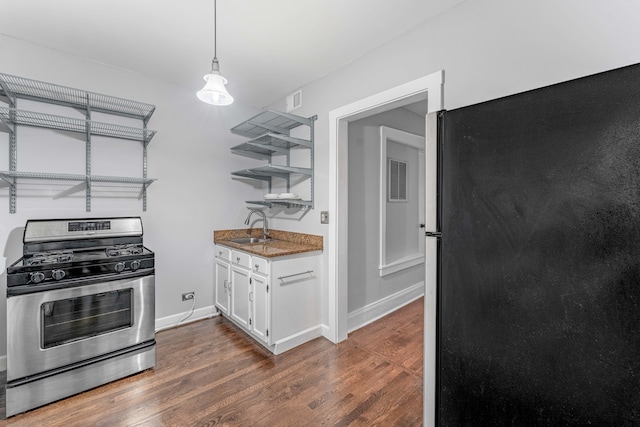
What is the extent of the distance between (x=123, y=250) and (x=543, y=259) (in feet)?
8.71

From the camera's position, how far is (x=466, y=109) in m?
0.96

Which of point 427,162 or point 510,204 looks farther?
point 427,162

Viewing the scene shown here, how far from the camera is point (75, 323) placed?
6.27ft

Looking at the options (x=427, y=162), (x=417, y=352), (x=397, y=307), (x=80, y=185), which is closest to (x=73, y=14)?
(x=80, y=185)

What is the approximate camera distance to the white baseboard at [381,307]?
9.29 feet

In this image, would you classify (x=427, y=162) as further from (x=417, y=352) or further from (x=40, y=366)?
(x=40, y=366)

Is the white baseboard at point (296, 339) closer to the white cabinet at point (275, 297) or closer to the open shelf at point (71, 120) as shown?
the white cabinet at point (275, 297)

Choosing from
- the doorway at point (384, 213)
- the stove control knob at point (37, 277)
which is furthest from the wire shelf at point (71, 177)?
the doorway at point (384, 213)

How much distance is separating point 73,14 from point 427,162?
96.7 inches

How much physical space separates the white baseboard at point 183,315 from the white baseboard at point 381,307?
5.08 ft

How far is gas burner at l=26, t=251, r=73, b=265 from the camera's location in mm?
1809

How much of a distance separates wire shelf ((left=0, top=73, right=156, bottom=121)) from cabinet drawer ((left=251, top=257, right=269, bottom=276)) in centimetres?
155

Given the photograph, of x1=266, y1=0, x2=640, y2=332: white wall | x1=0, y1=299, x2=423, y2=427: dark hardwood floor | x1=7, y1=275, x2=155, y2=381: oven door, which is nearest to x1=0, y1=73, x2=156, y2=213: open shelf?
x1=7, y1=275, x2=155, y2=381: oven door

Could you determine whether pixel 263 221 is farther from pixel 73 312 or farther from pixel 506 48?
pixel 506 48
